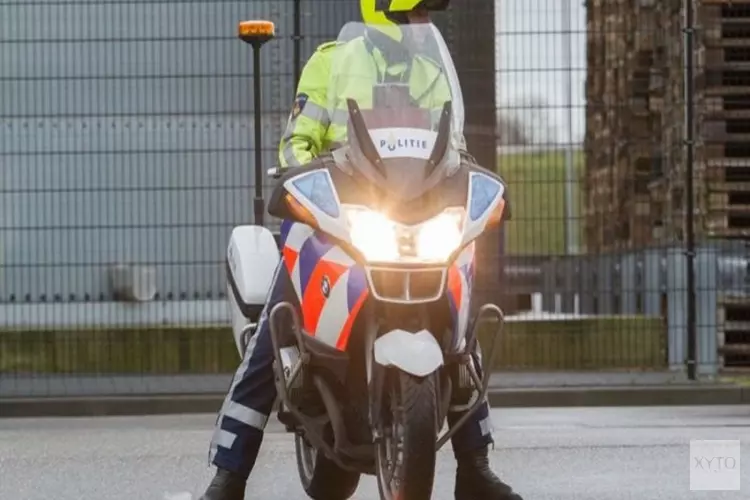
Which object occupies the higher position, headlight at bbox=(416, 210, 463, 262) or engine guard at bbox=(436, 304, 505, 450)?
headlight at bbox=(416, 210, 463, 262)

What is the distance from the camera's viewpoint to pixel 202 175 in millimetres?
14680

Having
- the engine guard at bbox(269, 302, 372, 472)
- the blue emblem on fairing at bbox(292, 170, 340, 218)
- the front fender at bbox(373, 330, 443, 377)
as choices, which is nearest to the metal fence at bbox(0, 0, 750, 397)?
the engine guard at bbox(269, 302, 372, 472)

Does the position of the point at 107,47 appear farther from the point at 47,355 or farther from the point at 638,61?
the point at 638,61

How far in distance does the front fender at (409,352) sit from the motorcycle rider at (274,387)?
67 cm

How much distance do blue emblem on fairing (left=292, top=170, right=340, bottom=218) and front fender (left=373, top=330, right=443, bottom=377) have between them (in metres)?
0.41

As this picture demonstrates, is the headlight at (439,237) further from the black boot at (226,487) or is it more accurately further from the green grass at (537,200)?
the green grass at (537,200)

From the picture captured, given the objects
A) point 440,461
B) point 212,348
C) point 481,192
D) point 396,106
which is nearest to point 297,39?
point 212,348

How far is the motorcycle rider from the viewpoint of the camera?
6555 mm

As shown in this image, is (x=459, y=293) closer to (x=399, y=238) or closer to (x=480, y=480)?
(x=399, y=238)

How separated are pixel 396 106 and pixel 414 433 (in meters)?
1.08

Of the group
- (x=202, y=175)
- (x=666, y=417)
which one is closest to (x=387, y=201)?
(x=666, y=417)

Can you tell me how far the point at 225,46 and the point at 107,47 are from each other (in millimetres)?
857

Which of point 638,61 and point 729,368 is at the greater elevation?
point 638,61

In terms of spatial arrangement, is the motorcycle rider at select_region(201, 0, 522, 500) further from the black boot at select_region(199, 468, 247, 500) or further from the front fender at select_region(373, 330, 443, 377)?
the front fender at select_region(373, 330, 443, 377)
